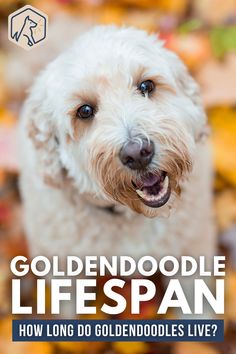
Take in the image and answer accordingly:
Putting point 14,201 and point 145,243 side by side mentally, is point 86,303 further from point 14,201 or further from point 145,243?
point 14,201

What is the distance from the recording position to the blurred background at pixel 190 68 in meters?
2.31

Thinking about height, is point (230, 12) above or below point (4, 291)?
above

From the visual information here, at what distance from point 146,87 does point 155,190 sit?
0.96ft

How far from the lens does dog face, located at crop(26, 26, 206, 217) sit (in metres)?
1.63

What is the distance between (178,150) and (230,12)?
5.37ft

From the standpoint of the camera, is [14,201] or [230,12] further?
[230,12]

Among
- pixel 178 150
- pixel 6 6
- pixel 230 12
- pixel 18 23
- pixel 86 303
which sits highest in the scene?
pixel 230 12

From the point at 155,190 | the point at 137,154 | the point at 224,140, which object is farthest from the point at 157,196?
the point at 224,140

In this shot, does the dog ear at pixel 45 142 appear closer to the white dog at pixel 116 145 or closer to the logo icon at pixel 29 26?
the white dog at pixel 116 145

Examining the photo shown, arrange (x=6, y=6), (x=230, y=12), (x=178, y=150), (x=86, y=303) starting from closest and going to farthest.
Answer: (x=178, y=150), (x=86, y=303), (x=6, y=6), (x=230, y=12)

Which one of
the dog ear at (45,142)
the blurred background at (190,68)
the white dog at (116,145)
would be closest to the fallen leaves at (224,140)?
the blurred background at (190,68)

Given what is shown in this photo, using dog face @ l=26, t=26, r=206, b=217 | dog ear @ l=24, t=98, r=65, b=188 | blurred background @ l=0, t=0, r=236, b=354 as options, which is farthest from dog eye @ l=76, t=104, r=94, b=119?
blurred background @ l=0, t=0, r=236, b=354

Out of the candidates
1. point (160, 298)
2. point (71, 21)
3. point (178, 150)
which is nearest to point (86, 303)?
point (160, 298)

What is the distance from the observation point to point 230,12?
3.07 metres
